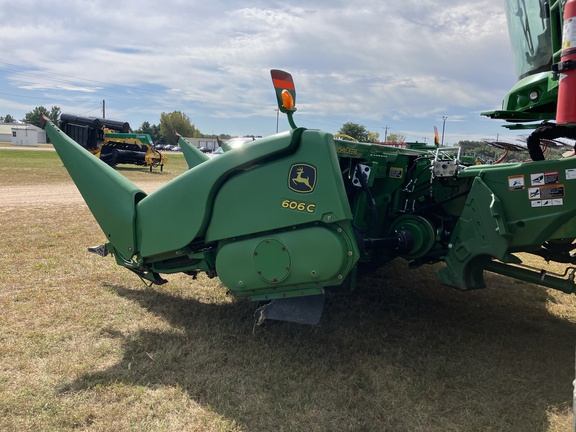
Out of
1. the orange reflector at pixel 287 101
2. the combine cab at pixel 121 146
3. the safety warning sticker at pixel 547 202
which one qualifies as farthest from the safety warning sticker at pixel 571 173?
the combine cab at pixel 121 146

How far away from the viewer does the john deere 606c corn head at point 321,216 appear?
2615mm

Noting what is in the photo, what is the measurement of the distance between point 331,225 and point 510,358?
5.60 ft

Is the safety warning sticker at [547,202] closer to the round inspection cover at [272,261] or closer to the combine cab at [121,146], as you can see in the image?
the round inspection cover at [272,261]

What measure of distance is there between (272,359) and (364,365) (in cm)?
62

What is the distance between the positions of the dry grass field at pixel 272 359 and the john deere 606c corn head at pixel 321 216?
0.45 meters

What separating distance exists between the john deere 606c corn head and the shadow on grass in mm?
431

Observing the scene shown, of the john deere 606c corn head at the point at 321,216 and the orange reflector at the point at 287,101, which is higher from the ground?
the orange reflector at the point at 287,101

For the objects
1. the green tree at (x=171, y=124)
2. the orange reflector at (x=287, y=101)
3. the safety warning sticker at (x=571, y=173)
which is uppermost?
the green tree at (x=171, y=124)

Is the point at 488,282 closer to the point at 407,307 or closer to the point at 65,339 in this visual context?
the point at 407,307

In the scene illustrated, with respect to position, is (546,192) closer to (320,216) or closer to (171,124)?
(320,216)

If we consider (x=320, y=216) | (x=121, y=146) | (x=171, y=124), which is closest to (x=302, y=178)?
(x=320, y=216)

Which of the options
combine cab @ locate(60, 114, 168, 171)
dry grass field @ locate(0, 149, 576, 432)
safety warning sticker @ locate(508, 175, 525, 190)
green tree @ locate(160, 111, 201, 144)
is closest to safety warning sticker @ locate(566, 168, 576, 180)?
safety warning sticker @ locate(508, 175, 525, 190)

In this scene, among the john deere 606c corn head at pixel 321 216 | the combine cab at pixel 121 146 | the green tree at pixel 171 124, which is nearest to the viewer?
the john deere 606c corn head at pixel 321 216

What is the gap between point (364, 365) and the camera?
9.74 feet
